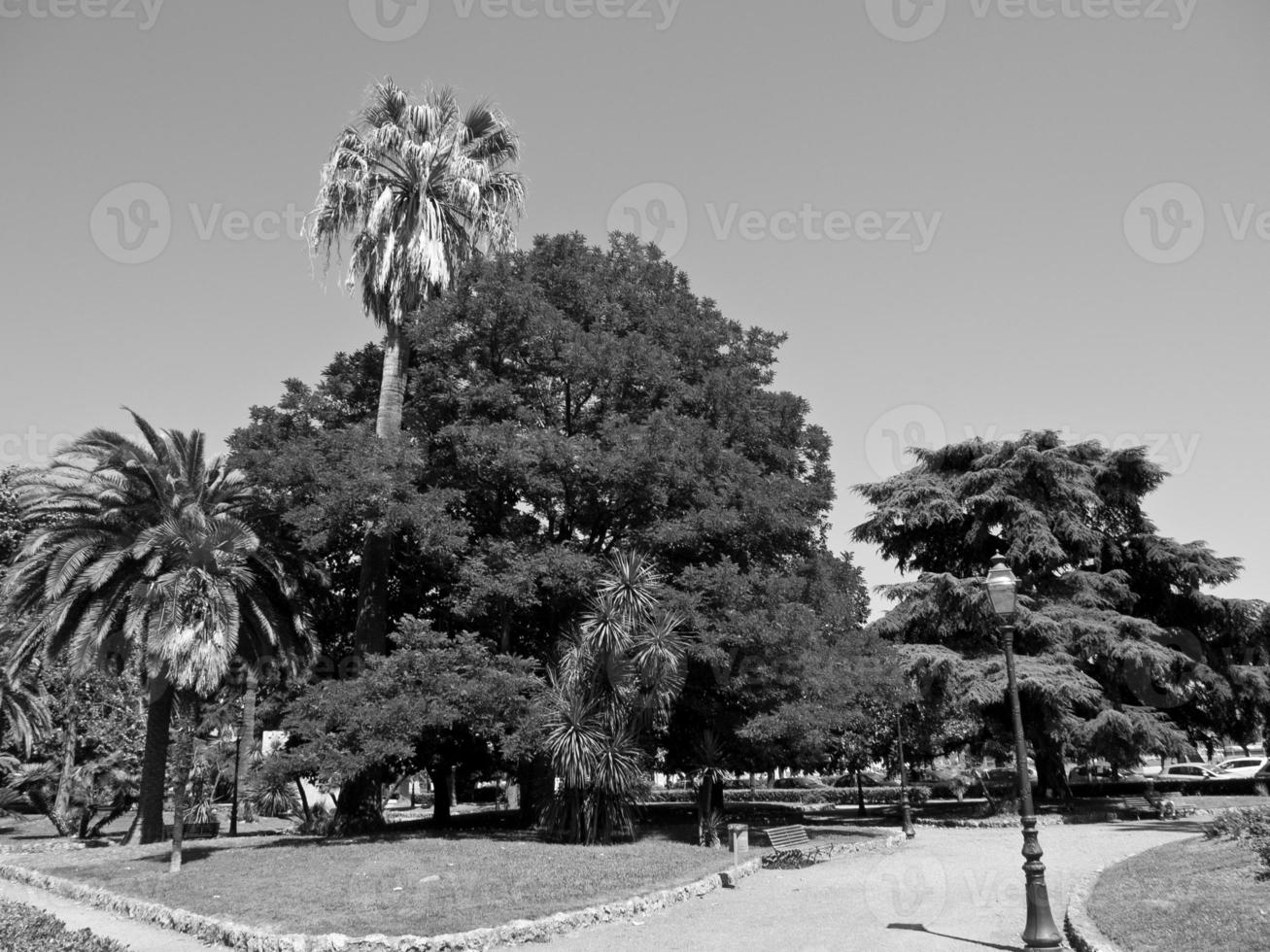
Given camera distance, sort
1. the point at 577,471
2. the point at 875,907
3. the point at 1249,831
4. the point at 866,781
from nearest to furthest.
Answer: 1. the point at 875,907
2. the point at 1249,831
3. the point at 577,471
4. the point at 866,781

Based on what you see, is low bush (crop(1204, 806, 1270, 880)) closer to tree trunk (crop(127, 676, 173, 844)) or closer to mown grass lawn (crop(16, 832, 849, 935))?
mown grass lawn (crop(16, 832, 849, 935))

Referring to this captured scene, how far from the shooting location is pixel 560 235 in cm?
2778

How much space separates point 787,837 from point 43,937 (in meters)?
14.8

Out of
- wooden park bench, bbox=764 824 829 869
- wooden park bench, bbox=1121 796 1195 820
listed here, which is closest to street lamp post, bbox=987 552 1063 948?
wooden park bench, bbox=764 824 829 869

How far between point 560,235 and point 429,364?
217 inches

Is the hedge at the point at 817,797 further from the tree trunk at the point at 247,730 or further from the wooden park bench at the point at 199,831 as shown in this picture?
the wooden park bench at the point at 199,831

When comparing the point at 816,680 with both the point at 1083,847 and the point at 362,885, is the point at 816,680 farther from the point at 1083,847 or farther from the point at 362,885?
the point at 362,885

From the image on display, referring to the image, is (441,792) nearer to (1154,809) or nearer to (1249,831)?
(1249,831)

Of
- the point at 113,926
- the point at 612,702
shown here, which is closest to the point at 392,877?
the point at 113,926

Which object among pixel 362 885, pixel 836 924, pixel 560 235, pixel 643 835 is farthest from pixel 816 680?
pixel 560 235

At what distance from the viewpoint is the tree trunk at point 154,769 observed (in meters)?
25.0

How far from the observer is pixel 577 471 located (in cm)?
2339

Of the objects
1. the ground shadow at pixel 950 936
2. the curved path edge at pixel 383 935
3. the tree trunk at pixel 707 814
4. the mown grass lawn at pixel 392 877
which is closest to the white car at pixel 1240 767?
the tree trunk at pixel 707 814

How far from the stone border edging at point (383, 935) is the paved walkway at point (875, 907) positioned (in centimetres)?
23
